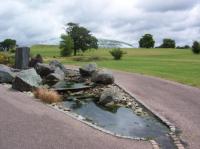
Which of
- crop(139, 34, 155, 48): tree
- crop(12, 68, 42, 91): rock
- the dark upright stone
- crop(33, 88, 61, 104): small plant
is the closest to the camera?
crop(33, 88, 61, 104): small plant

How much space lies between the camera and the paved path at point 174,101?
1345 cm

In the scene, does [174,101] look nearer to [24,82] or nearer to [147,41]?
[24,82]

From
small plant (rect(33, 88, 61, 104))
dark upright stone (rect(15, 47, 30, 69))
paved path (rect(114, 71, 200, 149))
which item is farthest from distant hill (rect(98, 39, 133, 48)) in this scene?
small plant (rect(33, 88, 61, 104))

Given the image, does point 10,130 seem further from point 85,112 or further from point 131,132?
point 85,112

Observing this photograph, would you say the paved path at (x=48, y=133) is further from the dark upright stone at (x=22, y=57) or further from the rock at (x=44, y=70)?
the dark upright stone at (x=22, y=57)

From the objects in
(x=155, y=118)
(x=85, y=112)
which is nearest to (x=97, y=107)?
(x=85, y=112)

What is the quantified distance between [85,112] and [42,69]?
519 inches

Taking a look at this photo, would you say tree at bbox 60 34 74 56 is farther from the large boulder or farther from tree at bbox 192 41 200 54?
the large boulder

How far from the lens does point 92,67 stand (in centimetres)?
2970

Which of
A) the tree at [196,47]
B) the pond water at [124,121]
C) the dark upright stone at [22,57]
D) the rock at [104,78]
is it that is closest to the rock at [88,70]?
the rock at [104,78]

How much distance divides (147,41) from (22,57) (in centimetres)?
9752

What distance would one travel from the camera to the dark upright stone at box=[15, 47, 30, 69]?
33.8 m

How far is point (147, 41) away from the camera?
423 feet

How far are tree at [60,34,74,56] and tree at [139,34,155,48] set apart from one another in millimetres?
58897
